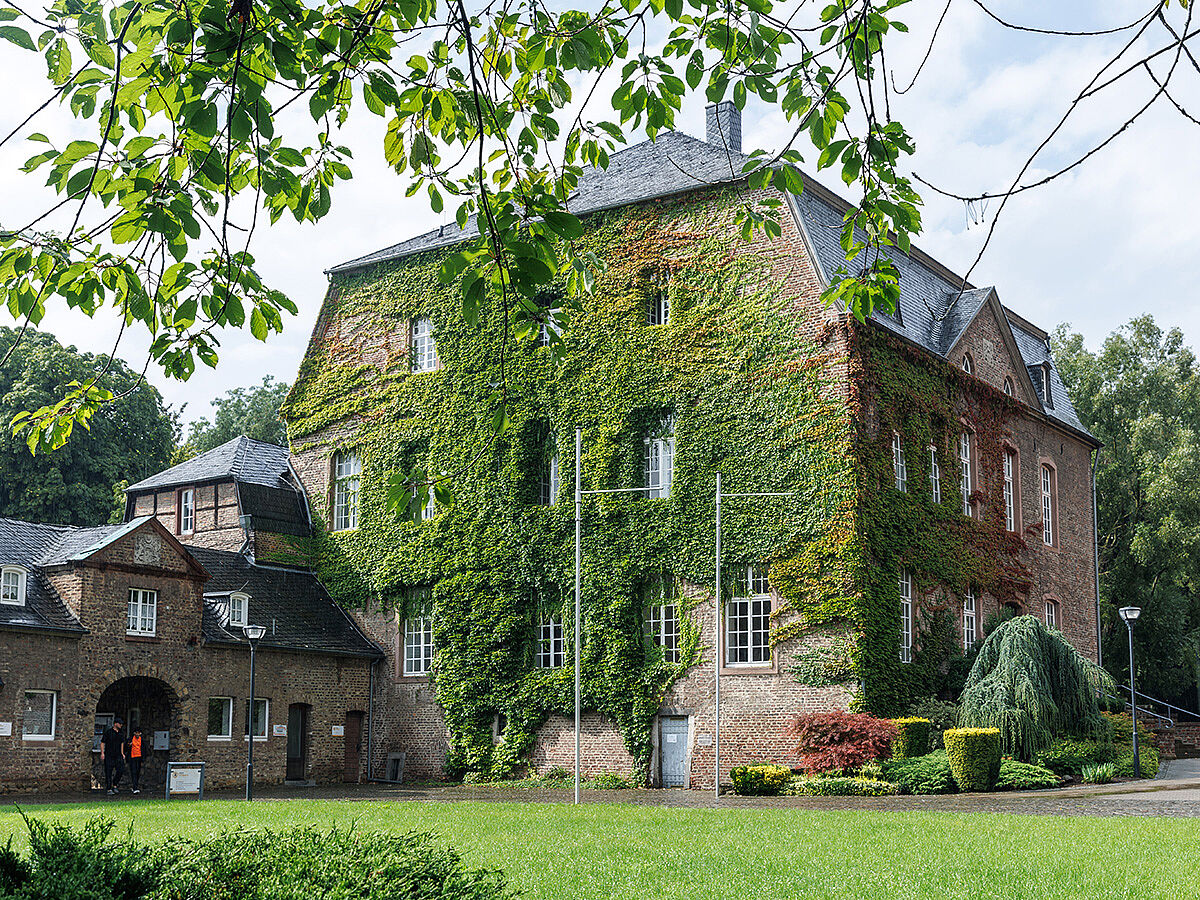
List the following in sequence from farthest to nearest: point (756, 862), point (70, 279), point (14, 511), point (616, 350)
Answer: point (14, 511) < point (616, 350) < point (756, 862) < point (70, 279)

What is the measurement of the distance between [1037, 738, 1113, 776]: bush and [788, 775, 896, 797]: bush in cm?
355

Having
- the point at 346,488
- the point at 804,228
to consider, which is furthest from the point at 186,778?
the point at 804,228

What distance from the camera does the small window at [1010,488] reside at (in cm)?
3431

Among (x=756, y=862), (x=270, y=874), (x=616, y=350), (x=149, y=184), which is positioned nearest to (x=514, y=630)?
(x=616, y=350)

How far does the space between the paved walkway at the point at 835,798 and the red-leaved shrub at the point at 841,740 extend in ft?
5.97

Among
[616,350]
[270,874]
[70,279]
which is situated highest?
[616,350]

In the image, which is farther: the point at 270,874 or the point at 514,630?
the point at 514,630

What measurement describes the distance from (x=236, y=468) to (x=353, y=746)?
8.73 m

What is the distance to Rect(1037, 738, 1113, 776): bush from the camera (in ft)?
82.7

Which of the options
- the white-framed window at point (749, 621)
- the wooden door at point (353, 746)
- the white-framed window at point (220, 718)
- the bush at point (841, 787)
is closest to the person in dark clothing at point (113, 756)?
the white-framed window at point (220, 718)

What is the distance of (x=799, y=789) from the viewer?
25156 mm

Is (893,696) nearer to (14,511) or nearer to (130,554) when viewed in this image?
(130,554)

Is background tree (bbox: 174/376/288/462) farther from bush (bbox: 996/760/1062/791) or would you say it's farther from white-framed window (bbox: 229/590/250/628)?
bush (bbox: 996/760/1062/791)

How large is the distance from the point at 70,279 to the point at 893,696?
24.3 meters
